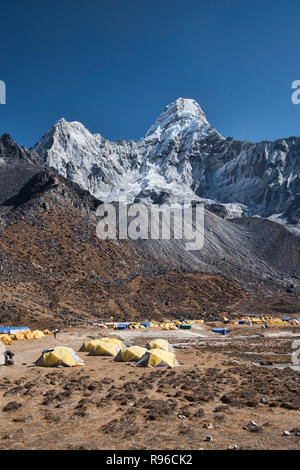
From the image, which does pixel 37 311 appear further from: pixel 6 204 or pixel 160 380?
pixel 6 204

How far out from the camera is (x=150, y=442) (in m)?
11.2

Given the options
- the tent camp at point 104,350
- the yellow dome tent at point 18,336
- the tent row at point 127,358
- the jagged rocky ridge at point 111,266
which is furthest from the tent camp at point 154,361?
the jagged rocky ridge at point 111,266

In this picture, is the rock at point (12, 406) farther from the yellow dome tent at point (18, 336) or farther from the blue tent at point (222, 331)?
the blue tent at point (222, 331)

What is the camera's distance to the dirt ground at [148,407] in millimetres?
11398

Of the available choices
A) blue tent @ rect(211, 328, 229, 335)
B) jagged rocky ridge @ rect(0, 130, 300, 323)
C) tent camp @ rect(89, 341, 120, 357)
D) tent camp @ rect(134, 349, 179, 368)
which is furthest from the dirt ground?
jagged rocky ridge @ rect(0, 130, 300, 323)

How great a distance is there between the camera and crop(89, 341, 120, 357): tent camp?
109ft

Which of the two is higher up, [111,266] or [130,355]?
[111,266]

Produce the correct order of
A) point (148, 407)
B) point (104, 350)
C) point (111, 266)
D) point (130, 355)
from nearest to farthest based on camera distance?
point (148, 407)
point (130, 355)
point (104, 350)
point (111, 266)

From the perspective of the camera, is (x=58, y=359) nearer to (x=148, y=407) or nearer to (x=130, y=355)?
(x=130, y=355)

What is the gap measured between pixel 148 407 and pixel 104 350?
18513 mm

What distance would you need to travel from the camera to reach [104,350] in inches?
1310

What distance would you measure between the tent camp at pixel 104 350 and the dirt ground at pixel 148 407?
417cm

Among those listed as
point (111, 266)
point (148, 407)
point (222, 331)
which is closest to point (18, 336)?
point (148, 407)

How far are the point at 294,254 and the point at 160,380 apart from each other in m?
129
